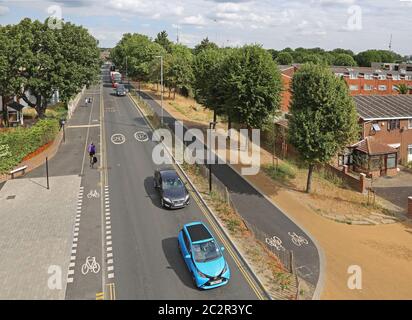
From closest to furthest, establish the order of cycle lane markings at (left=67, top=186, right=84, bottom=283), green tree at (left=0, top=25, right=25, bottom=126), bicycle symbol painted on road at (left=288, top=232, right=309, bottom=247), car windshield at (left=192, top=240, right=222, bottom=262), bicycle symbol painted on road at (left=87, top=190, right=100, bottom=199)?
car windshield at (left=192, top=240, right=222, bottom=262)
cycle lane markings at (left=67, top=186, right=84, bottom=283)
bicycle symbol painted on road at (left=288, top=232, right=309, bottom=247)
bicycle symbol painted on road at (left=87, top=190, right=100, bottom=199)
green tree at (left=0, top=25, right=25, bottom=126)

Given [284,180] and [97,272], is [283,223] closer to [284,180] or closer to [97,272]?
[284,180]

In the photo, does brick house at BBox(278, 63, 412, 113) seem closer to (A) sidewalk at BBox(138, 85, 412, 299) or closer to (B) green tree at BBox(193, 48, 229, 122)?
(B) green tree at BBox(193, 48, 229, 122)

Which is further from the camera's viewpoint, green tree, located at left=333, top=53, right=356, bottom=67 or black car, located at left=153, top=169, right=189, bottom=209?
green tree, located at left=333, top=53, right=356, bottom=67

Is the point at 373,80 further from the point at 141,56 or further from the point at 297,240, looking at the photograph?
the point at 297,240

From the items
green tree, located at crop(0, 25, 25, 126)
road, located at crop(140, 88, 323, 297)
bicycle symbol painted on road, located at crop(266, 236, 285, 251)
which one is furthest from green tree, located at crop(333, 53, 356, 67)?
bicycle symbol painted on road, located at crop(266, 236, 285, 251)

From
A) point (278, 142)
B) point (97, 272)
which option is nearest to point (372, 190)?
point (278, 142)

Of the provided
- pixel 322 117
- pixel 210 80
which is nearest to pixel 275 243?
pixel 322 117

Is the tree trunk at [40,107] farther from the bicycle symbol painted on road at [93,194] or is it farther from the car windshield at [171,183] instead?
the car windshield at [171,183]

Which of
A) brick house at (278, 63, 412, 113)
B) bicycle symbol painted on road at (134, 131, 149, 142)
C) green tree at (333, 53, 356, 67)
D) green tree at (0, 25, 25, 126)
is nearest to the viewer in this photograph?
green tree at (0, 25, 25, 126)
